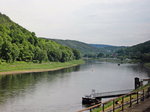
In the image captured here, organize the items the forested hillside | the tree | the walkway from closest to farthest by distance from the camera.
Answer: the walkway < the tree < the forested hillside

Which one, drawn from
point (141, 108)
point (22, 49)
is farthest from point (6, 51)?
point (141, 108)

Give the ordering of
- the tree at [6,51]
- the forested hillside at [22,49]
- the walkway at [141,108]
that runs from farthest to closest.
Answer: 1. the forested hillside at [22,49]
2. the tree at [6,51]
3. the walkway at [141,108]

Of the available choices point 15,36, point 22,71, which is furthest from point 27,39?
point 22,71

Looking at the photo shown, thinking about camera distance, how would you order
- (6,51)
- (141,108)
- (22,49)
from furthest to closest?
(22,49)
(6,51)
(141,108)

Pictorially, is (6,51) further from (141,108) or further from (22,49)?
(141,108)

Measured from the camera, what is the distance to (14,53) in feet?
434

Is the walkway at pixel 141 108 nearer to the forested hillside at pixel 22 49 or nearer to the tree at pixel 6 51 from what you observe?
the forested hillside at pixel 22 49

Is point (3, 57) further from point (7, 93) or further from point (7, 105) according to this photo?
point (7, 105)

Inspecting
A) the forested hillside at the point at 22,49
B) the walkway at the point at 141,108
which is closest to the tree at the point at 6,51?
the forested hillside at the point at 22,49

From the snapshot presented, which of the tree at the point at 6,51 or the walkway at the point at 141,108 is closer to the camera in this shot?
the walkway at the point at 141,108

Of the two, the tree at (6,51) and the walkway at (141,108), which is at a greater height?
the tree at (6,51)

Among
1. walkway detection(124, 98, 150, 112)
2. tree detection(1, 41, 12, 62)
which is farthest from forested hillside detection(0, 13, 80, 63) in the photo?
walkway detection(124, 98, 150, 112)

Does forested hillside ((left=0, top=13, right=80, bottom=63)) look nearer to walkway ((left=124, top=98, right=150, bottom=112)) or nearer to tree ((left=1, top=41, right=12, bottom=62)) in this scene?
tree ((left=1, top=41, right=12, bottom=62))

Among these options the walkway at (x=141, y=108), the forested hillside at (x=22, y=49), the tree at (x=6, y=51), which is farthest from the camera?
the forested hillside at (x=22, y=49)
